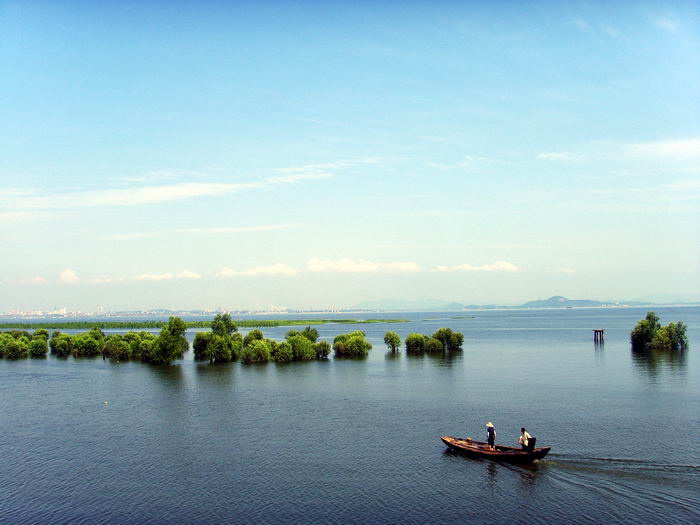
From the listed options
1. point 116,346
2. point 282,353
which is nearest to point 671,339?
point 282,353

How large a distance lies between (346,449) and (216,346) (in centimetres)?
8288

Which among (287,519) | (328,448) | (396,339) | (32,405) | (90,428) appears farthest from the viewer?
(396,339)

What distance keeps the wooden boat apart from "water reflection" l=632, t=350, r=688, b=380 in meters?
54.7

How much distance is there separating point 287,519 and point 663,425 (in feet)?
140

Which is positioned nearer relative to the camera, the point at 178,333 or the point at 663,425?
the point at 663,425

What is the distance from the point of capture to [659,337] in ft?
470

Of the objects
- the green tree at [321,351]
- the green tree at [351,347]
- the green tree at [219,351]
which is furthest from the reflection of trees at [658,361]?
the green tree at [219,351]

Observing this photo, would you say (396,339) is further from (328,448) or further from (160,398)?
(328,448)

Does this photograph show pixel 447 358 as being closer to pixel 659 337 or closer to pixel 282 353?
pixel 282 353

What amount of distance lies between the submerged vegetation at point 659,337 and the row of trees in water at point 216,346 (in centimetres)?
4468

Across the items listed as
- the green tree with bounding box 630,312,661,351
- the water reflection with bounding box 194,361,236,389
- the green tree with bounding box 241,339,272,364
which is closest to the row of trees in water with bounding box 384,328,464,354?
the green tree with bounding box 241,339,272,364

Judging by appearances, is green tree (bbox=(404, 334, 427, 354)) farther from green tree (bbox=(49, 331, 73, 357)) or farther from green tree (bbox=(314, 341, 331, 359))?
green tree (bbox=(49, 331, 73, 357))

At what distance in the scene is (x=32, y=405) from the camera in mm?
81625

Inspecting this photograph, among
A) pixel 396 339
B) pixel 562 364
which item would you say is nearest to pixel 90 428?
pixel 562 364
